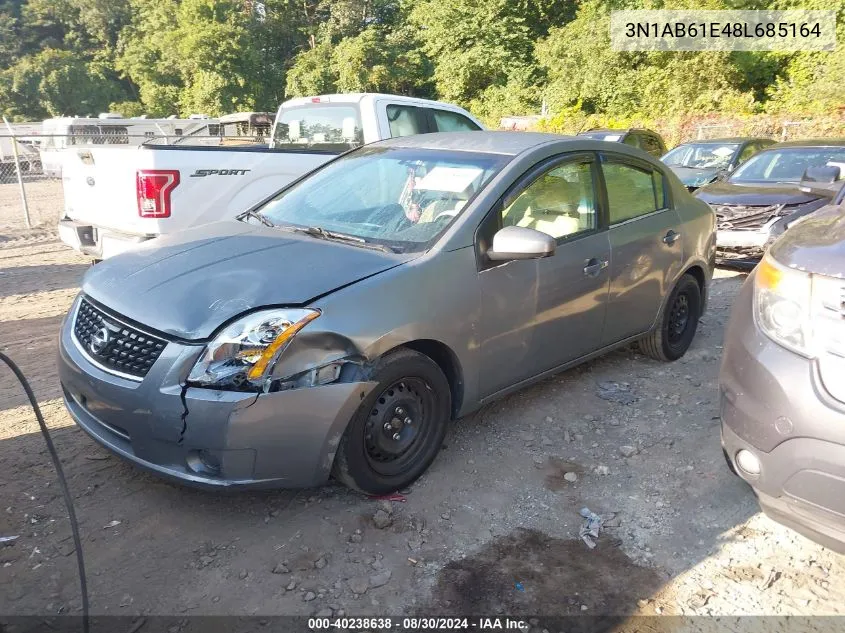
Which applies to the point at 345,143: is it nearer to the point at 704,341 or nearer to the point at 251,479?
the point at 704,341

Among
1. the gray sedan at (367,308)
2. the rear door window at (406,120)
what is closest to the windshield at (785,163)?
the rear door window at (406,120)

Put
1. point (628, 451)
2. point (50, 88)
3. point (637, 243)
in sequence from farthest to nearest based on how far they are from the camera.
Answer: point (50, 88)
point (637, 243)
point (628, 451)

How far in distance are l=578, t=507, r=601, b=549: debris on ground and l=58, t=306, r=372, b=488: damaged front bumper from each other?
1192 mm

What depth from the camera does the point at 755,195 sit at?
26.3 feet

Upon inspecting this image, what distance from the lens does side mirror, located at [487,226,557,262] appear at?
3.13m

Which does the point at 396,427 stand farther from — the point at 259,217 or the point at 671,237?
the point at 671,237

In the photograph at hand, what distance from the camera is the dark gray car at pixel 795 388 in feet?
6.94

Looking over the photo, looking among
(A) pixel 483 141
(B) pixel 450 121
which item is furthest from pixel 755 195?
(A) pixel 483 141

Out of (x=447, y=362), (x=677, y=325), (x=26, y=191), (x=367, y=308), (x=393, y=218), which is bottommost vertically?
(x=26, y=191)

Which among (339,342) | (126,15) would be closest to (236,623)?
(339,342)

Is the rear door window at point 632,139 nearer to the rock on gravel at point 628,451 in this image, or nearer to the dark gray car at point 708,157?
the dark gray car at point 708,157

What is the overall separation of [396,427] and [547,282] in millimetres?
1209

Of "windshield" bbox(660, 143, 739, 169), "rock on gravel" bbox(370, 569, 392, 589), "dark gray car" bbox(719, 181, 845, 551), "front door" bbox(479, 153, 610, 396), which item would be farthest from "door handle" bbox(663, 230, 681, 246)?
Answer: "windshield" bbox(660, 143, 739, 169)

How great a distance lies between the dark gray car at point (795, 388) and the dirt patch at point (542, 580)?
25.1 inches
